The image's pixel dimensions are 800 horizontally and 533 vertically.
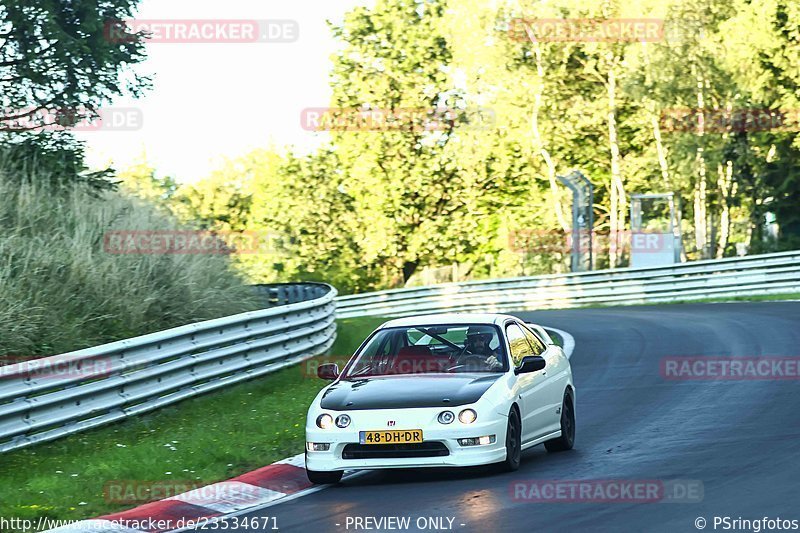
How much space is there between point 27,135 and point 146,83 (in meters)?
2.40

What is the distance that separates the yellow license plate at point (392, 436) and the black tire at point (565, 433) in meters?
2.26

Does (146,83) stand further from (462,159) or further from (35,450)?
(462,159)

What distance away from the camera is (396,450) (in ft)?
34.8

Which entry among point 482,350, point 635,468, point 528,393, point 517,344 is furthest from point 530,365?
point 635,468

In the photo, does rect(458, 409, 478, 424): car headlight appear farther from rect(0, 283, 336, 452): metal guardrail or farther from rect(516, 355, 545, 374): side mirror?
rect(0, 283, 336, 452): metal guardrail

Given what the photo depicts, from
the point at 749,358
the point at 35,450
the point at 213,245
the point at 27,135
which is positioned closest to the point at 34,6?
the point at 27,135

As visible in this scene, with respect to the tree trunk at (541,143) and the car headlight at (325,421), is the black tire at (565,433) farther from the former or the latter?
the tree trunk at (541,143)

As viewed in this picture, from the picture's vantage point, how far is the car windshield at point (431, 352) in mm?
11750

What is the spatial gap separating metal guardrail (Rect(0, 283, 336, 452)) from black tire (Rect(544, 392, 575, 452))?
14.1ft

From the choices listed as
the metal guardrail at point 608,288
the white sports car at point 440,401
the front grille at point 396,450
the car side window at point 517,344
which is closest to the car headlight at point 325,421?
the white sports car at point 440,401

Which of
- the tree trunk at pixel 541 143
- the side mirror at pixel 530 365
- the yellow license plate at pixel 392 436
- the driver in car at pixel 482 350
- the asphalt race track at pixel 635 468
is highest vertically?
the tree trunk at pixel 541 143

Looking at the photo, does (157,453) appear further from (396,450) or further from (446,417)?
(446,417)

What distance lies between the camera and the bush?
1516cm

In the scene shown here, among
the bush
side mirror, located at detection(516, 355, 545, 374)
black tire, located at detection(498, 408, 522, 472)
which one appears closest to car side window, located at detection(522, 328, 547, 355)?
side mirror, located at detection(516, 355, 545, 374)
